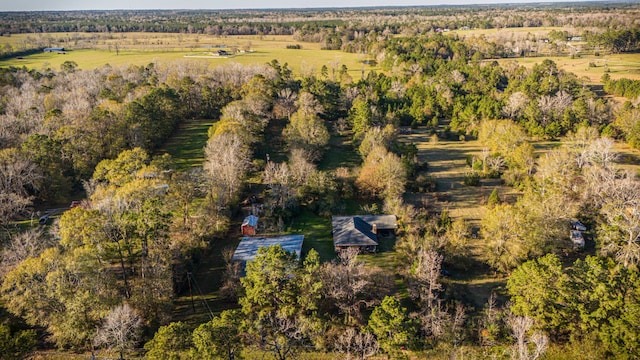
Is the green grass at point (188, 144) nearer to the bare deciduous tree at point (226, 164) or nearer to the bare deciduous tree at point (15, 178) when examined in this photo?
the bare deciduous tree at point (226, 164)

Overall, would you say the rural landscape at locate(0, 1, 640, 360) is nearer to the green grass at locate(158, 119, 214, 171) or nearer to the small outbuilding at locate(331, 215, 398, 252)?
the small outbuilding at locate(331, 215, 398, 252)

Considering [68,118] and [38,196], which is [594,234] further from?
[68,118]

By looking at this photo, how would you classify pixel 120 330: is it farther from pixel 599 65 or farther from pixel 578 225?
pixel 599 65

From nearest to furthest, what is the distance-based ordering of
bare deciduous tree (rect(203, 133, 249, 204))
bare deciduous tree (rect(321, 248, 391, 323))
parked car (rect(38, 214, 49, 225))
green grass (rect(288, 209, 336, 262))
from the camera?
bare deciduous tree (rect(321, 248, 391, 323)), green grass (rect(288, 209, 336, 262)), parked car (rect(38, 214, 49, 225)), bare deciduous tree (rect(203, 133, 249, 204))

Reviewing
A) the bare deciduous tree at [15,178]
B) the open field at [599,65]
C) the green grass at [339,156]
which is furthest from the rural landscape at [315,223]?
the open field at [599,65]

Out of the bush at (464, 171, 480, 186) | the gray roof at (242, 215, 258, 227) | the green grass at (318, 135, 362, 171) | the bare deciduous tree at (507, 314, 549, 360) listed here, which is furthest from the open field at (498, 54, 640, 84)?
the gray roof at (242, 215, 258, 227)

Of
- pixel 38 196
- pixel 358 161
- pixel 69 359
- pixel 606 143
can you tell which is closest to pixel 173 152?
pixel 38 196
